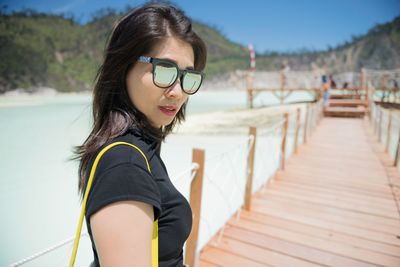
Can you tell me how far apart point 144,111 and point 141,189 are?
12.3 inches

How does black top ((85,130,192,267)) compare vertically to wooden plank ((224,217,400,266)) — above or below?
above

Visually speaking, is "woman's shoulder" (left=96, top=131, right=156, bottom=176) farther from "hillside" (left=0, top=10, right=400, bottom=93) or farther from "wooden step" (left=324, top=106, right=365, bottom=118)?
"hillside" (left=0, top=10, right=400, bottom=93)

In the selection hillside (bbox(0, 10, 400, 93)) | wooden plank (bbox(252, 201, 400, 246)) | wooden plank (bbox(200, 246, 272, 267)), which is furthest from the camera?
hillside (bbox(0, 10, 400, 93))

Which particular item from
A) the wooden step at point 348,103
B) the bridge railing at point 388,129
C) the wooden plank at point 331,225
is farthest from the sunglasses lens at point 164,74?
the wooden step at point 348,103

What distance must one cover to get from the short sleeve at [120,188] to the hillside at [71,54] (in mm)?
33931

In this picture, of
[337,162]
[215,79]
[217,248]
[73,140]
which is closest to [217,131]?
[73,140]

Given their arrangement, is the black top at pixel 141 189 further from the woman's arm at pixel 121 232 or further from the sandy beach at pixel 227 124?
the sandy beach at pixel 227 124

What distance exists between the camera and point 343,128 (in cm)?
959

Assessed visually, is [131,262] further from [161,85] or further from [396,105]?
[396,105]

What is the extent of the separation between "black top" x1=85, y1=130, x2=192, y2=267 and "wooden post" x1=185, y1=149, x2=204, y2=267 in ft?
3.75

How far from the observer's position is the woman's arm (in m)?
0.62

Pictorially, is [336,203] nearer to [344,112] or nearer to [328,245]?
[328,245]

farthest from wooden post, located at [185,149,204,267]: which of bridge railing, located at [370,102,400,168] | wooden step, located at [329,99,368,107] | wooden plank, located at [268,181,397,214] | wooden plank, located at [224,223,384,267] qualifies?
wooden step, located at [329,99,368,107]

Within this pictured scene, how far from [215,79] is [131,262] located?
162ft
